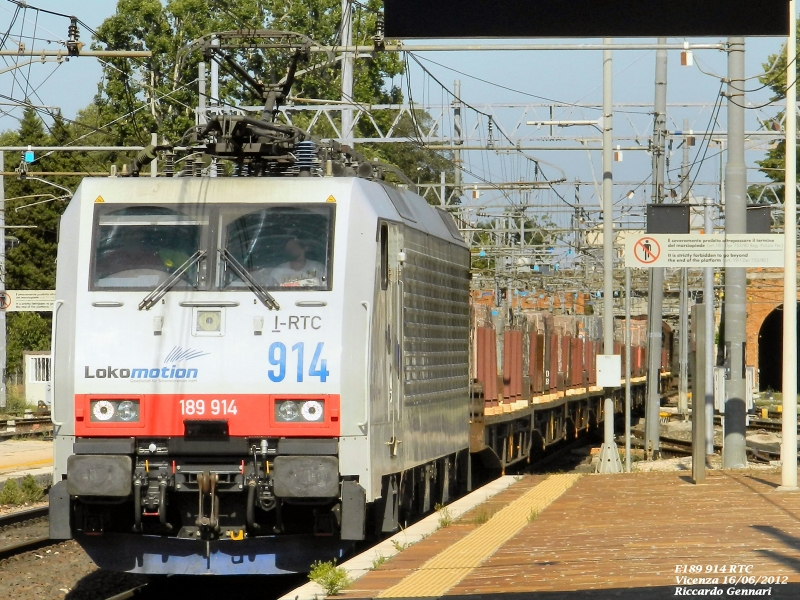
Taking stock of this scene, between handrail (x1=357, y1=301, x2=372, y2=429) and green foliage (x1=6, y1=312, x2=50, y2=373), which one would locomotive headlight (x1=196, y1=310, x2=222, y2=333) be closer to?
handrail (x1=357, y1=301, x2=372, y2=429)

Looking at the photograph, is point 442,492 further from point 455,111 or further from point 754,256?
point 455,111

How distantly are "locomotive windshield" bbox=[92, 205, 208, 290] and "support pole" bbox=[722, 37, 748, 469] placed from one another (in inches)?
351

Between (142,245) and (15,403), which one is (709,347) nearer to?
(142,245)

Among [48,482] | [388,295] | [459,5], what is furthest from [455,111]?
[459,5]

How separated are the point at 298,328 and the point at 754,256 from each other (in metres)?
7.32

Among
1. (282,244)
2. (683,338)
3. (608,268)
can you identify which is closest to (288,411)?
(282,244)

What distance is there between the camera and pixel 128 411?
9.34m

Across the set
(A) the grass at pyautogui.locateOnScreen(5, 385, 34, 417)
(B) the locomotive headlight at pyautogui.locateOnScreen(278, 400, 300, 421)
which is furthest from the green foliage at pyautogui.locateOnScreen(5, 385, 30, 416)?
(B) the locomotive headlight at pyautogui.locateOnScreen(278, 400, 300, 421)

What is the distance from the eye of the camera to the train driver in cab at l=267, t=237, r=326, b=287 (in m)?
9.52

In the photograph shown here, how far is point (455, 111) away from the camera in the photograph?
29.3 m

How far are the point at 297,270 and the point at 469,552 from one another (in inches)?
94.2

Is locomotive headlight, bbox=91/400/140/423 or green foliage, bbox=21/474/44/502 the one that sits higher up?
locomotive headlight, bbox=91/400/140/423

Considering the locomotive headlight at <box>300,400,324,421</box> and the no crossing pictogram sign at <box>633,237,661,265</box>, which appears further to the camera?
the no crossing pictogram sign at <box>633,237,661,265</box>

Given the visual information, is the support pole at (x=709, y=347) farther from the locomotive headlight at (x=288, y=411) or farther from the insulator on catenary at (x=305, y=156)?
the locomotive headlight at (x=288, y=411)
